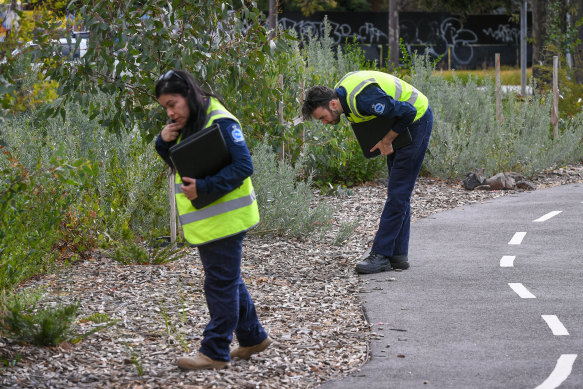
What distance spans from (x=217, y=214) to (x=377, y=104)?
2489 mm

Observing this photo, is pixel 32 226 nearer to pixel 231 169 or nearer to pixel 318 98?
pixel 318 98

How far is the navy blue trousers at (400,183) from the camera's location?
6.98 metres

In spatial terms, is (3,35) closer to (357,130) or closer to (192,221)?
(192,221)

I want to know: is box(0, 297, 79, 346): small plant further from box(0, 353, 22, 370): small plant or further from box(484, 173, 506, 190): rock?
box(484, 173, 506, 190): rock

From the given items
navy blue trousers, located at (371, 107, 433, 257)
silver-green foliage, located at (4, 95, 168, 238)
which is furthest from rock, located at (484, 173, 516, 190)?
silver-green foliage, located at (4, 95, 168, 238)

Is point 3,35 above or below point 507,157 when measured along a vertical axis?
above

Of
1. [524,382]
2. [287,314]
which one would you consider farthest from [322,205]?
[524,382]

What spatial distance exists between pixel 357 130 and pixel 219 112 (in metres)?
2.70

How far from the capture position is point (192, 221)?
4.48m

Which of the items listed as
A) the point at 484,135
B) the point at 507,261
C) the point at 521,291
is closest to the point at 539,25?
the point at 484,135

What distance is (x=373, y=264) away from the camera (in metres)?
7.12

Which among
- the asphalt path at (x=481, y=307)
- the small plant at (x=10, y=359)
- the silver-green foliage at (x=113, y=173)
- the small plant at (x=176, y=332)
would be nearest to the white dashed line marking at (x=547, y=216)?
the asphalt path at (x=481, y=307)

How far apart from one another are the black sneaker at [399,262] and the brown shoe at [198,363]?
2884 mm

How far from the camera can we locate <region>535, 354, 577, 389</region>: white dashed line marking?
14.6 ft
